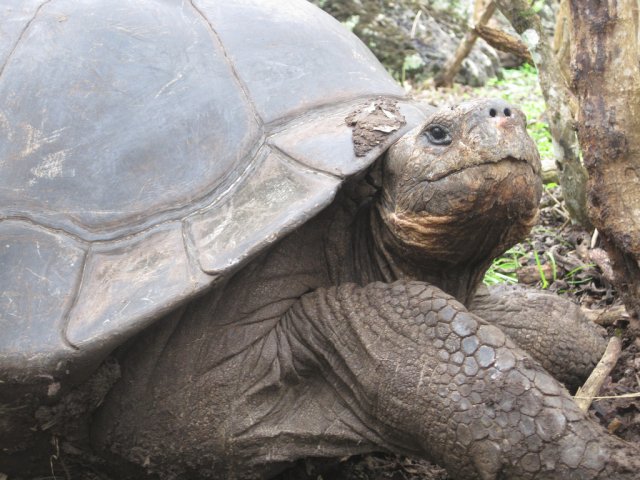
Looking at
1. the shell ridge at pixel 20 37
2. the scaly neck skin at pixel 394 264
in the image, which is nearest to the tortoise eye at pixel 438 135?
the scaly neck skin at pixel 394 264

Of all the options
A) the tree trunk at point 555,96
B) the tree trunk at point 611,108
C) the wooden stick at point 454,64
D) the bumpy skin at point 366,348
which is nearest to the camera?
the bumpy skin at point 366,348

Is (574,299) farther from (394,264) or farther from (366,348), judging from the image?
(366,348)

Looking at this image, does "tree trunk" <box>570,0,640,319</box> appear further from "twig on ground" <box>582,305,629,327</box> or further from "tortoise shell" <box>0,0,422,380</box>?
"twig on ground" <box>582,305,629,327</box>

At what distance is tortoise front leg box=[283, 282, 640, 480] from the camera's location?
2.35 metres

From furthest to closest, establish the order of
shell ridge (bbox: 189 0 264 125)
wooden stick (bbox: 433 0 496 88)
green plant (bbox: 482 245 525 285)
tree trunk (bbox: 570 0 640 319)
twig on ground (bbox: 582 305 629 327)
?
1. wooden stick (bbox: 433 0 496 88)
2. green plant (bbox: 482 245 525 285)
3. twig on ground (bbox: 582 305 629 327)
4. shell ridge (bbox: 189 0 264 125)
5. tree trunk (bbox: 570 0 640 319)

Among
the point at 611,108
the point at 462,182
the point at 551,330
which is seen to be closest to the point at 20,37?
the point at 462,182

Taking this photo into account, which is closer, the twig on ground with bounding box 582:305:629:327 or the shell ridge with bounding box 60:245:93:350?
the shell ridge with bounding box 60:245:93:350

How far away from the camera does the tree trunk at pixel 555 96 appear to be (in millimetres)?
4320

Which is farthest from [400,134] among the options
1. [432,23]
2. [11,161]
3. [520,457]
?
[432,23]

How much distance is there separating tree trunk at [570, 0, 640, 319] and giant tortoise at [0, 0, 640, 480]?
316 mm

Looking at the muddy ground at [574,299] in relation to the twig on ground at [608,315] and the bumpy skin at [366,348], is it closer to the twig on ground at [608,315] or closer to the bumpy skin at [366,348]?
the twig on ground at [608,315]

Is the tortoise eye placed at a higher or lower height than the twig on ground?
higher

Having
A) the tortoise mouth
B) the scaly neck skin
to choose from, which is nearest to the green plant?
the scaly neck skin

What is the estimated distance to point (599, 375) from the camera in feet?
10.1
